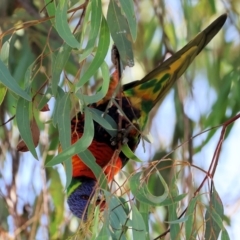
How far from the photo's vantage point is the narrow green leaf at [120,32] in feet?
3.67

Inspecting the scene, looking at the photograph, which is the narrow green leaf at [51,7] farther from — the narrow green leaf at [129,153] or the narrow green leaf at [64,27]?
the narrow green leaf at [129,153]

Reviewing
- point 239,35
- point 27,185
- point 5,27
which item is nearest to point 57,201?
point 27,185

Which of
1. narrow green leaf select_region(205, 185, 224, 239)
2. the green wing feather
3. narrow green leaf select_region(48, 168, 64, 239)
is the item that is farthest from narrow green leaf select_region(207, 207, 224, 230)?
narrow green leaf select_region(48, 168, 64, 239)

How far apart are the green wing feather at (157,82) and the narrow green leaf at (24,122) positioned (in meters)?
0.60

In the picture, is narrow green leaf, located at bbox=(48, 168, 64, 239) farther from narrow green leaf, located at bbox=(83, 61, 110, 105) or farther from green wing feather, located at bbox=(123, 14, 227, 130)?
narrow green leaf, located at bbox=(83, 61, 110, 105)

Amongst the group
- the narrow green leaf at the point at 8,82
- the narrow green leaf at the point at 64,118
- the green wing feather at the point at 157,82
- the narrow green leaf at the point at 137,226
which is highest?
the green wing feather at the point at 157,82

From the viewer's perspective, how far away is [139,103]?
5.97 feet

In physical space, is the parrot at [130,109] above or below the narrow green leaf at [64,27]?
above

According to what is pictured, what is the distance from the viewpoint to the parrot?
5.23 ft

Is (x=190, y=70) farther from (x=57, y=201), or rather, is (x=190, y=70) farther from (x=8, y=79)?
(x=8, y=79)

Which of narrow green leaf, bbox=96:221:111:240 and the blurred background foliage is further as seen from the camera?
the blurred background foliage

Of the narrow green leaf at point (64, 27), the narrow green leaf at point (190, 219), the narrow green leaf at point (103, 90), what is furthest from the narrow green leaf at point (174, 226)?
the narrow green leaf at point (64, 27)

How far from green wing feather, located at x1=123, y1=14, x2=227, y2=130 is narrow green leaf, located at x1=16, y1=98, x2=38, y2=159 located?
1.96ft

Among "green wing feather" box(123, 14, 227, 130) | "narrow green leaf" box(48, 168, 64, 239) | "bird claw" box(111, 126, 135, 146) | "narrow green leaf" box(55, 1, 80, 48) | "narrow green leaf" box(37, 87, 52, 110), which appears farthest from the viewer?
"narrow green leaf" box(48, 168, 64, 239)
